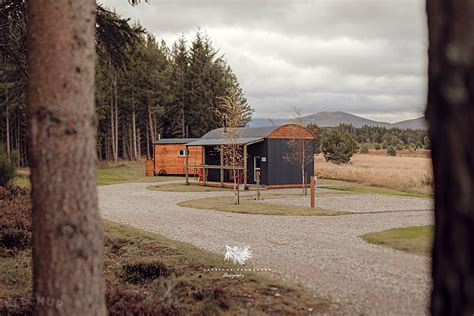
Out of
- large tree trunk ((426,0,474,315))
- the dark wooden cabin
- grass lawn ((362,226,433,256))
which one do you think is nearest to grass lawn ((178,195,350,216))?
grass lawn ((362,226,433,256))

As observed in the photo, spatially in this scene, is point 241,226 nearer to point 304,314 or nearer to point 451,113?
point 304,314

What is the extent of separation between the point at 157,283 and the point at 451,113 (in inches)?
220

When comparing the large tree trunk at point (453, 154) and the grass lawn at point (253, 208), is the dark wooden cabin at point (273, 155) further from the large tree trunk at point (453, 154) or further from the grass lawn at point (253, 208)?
the large tree trunk at point (453, 154)

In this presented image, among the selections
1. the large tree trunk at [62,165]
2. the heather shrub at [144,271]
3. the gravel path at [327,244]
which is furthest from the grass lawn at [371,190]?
the large tree trunk at [62,165]

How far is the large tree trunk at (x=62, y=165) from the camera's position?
3.04m

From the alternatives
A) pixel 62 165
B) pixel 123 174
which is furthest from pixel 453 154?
pixel 123 174

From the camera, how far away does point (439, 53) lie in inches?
63.8

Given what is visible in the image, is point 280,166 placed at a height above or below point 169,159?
below

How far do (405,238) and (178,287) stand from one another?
5010mm

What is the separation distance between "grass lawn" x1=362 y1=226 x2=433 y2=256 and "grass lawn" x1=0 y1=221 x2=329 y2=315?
2697 millimetres

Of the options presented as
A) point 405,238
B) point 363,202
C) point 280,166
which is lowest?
point 363,202

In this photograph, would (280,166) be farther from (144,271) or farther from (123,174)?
(144,271)

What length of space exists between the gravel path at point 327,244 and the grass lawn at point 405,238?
23 centimetres

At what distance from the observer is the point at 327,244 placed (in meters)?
9.40
